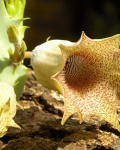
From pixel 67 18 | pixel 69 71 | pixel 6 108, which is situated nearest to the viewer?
pixel 6 108

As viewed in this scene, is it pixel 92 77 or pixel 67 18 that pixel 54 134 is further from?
pixel 67 18

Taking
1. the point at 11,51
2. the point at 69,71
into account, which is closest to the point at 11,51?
the point at 11,51

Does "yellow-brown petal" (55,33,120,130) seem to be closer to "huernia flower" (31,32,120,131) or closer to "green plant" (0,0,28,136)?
"huernia flower" (31,32,120,131)

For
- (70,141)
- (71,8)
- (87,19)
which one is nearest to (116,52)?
(70,141)

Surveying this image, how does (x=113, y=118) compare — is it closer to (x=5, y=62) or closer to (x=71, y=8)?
(x=5, y=62)

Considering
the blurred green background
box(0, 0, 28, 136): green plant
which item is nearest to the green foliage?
box(0, 0, 28, 136): green plant

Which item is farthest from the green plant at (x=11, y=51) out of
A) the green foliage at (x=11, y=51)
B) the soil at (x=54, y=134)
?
the soil at (x=54, y=134)

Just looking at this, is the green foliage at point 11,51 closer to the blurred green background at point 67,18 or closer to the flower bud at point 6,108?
the flower bud at point 6,108
